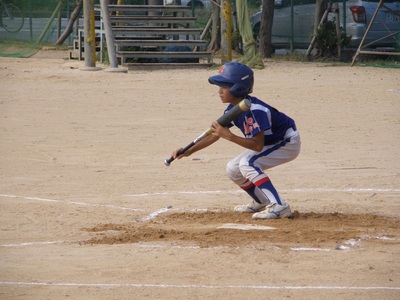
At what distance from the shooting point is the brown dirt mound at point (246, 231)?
6.59 metres

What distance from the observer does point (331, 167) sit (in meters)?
9.66

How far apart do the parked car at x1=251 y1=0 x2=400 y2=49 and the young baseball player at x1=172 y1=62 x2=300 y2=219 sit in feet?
50.5

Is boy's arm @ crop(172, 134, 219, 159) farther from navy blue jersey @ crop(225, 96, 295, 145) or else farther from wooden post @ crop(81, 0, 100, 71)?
wooden post @ crop(81, 0, 100, 71)

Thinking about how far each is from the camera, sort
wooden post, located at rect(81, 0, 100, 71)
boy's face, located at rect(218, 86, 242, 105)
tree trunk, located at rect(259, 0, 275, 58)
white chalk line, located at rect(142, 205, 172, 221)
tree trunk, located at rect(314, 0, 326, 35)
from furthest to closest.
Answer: tree trunk, located at rect(259, 0, 275, 58), tree trunk, located at rect(314, 0, 326, 35), wooden post, located at rect(81, 0, 100, 71), white chalk line, located at rect(142, 205, 172, 221), boy's face, located at rect(218, 86, 242, 105)

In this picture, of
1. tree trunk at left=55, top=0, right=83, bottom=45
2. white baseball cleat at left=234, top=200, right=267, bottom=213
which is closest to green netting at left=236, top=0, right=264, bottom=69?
tree trunk at left=55, top=0, right=83, bottom=45

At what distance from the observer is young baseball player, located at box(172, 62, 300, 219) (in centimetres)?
695

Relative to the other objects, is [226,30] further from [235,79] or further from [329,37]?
[235,79]

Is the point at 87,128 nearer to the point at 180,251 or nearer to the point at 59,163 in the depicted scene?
the point at 59,163

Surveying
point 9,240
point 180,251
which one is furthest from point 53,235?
point 180,251

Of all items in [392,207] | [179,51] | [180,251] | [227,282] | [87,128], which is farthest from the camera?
[179,51]

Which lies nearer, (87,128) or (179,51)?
(87,128)

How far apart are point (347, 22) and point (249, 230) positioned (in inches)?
699

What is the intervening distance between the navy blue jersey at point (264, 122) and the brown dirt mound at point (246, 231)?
2.43 ft

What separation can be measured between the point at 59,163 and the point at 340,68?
11.7 metres
